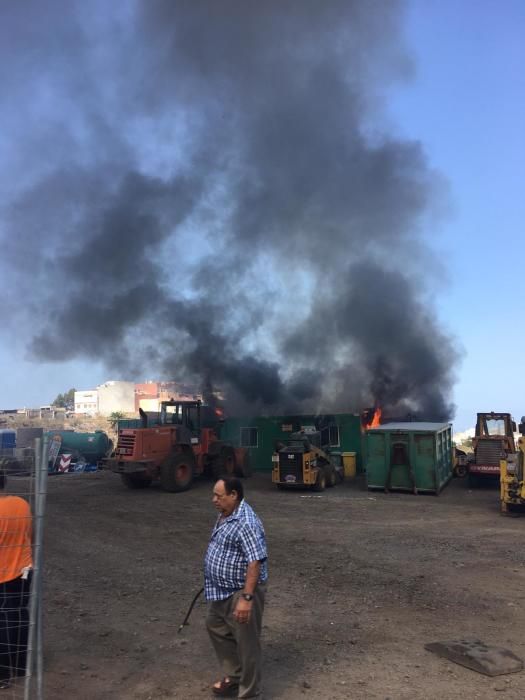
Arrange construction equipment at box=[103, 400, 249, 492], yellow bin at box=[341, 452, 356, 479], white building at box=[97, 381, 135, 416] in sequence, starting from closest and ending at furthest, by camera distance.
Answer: construction equipment at box=[103, 400, 249, 492], yellow bin at box=[341, 452, 356, 479], white building at box=[97, 381, 135, 416]

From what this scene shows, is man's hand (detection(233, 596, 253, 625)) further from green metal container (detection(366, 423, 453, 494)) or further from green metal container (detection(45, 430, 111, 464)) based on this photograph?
green metal container (detection(45, 430, 111, 464))

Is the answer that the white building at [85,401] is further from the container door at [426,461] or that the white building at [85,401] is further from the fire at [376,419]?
the container door at [426,461]

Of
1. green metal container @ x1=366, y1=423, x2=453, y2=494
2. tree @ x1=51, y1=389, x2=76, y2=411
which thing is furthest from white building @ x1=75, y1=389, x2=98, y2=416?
green metal container @ x1=366, y1=423, x2=453, y2=494

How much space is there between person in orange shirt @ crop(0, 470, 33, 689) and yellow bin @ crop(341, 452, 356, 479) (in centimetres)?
1622

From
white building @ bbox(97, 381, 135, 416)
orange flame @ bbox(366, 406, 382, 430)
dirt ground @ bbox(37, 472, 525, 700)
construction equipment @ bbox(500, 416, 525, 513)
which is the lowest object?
dirt ground @ bbox(37, 472, 525, 700)

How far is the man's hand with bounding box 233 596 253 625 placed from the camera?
3.38 metres

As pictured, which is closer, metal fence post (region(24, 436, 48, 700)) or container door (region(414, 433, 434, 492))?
metal fence post (region(24, 436, 48, 700))

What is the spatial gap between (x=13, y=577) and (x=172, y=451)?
12162mm

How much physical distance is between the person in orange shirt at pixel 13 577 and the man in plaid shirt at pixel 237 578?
131 cm

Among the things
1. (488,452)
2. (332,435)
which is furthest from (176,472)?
(488,452)

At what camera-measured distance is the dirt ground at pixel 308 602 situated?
412 cm

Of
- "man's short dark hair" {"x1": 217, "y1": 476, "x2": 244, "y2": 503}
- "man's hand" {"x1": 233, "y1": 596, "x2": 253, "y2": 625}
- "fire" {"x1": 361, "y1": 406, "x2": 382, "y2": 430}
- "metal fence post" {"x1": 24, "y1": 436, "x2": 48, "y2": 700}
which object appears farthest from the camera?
"fire" {"x1": 361, "y1": 406, "x2": 382, "y2": 430}

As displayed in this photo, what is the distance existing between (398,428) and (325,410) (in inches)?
479

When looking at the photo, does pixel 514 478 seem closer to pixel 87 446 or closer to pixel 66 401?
pixel 87 446
